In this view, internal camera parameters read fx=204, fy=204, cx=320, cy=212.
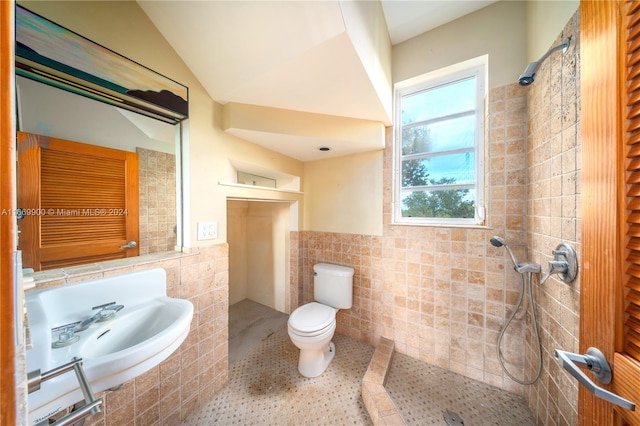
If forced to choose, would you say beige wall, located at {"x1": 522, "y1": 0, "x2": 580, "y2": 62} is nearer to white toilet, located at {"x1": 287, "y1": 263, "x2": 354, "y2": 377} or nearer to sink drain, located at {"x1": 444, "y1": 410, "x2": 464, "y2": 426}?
white toilet, located at {"x1": 287, "y1": 263, "x2": 354, "y2": 377}

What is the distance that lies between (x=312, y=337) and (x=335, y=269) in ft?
2.07

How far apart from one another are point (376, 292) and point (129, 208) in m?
1.94

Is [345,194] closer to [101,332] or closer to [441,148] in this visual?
[441,148]

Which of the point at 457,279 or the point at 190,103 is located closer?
the point at 190,103

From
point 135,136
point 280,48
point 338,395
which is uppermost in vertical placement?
point 280,48

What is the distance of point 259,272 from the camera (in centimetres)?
271

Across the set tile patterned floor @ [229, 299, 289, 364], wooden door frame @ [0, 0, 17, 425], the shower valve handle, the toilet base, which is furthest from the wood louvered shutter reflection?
the shower valve handle

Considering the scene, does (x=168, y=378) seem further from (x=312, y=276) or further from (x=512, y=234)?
(x=512, y=234)

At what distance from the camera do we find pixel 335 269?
1981mm

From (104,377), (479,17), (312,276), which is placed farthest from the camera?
(312,276)

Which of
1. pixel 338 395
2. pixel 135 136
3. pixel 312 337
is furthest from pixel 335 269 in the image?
pixel 135 136

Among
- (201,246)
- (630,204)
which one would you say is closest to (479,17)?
(630,204)

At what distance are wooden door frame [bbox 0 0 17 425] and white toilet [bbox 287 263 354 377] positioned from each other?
1.44 meters

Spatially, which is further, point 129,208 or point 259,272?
point 259,272
